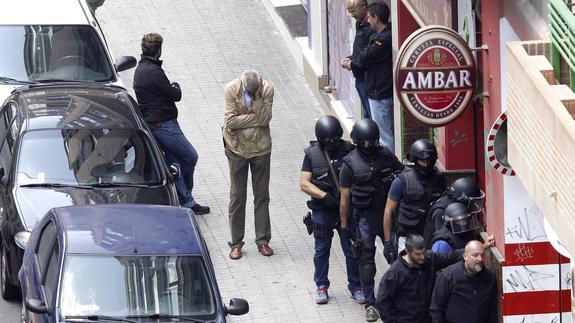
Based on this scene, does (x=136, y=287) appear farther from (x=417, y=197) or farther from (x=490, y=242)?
(x=490, y=242)

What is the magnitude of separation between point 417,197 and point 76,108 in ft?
13.5

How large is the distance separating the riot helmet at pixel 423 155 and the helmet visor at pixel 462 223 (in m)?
0.75

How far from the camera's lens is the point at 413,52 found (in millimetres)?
12688

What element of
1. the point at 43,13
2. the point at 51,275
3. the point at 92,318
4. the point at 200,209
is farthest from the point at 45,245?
the point at 43,13

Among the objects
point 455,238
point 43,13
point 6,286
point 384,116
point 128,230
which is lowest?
point 6,286

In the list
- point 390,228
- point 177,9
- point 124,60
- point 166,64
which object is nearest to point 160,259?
point 390,228

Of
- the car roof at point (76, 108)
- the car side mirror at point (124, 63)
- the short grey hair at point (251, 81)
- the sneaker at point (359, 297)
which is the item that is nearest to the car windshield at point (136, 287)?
the sneaker at point (359, 297)

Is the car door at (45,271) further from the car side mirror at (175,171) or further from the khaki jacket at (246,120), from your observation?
the khaki jacket at (246,120)

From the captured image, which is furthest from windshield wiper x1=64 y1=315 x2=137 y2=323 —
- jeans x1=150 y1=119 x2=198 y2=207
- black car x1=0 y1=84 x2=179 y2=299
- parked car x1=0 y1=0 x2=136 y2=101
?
parked car x1=0 y1=0 x2=136 y2=101

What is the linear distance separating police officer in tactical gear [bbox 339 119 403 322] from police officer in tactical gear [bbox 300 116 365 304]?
242mm

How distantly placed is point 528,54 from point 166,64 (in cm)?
1086

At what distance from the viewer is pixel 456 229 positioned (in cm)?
1287

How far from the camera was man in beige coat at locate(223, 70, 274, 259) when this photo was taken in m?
15.4

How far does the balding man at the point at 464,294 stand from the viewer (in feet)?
40.3
